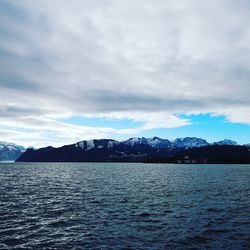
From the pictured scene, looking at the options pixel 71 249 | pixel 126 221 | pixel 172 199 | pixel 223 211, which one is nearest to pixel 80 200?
pixel 172 199

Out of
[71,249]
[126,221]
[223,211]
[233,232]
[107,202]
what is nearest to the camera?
[71,249]

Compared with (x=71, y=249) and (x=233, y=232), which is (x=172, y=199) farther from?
(x=71, y=249)

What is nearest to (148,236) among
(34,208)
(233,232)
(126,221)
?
(126,221)

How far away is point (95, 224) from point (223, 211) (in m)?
23.0

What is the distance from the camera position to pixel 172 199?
6744cm

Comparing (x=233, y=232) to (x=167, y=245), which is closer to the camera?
(x=167, y=245)

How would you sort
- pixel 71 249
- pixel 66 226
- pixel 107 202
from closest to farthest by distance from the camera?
1. pixel 71 249
2. pixel 66 226
3. pixel 107 202

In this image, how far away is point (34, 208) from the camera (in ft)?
180

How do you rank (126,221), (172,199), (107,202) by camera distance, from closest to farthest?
(126,221) → (107,202) → (172,199)

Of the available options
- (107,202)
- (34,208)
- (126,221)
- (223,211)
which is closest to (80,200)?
(107,202)

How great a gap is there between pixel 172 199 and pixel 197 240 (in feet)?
107

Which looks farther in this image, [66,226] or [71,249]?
[66,226]

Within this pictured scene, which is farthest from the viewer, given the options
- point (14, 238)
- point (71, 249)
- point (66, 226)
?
point (66, 226)

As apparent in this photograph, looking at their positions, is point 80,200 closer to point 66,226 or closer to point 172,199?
point 172,199
